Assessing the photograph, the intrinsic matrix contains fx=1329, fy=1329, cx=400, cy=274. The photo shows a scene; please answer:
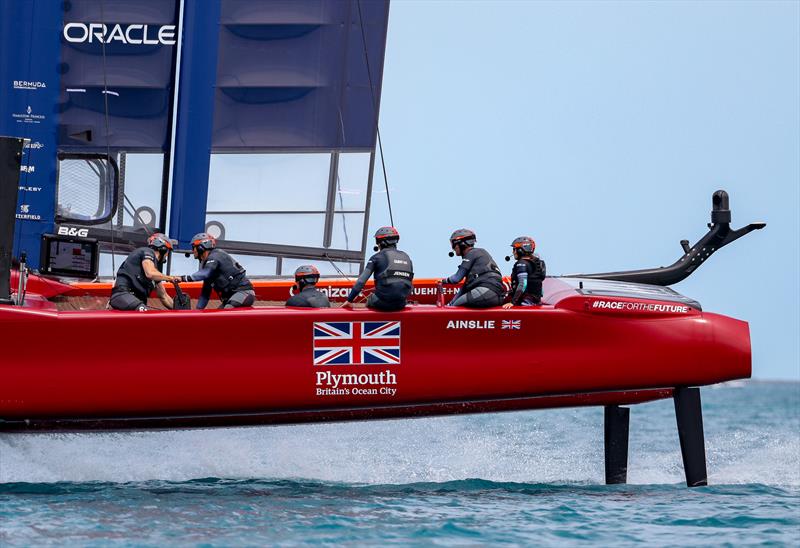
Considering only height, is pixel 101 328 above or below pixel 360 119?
below

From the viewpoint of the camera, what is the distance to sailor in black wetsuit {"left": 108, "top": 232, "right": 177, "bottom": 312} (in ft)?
32.3

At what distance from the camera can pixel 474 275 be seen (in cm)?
1025

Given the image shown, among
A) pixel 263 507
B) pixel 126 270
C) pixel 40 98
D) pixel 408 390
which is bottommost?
pixel 263 507

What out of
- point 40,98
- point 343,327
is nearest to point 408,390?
point 343,327

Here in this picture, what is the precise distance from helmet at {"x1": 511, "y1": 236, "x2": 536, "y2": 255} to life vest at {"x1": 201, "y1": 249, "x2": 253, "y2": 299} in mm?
2346

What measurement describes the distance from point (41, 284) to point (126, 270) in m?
1.49

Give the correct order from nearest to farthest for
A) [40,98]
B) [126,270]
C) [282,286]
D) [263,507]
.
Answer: [263,507] < [126,270] < [40,98] < [282,286]

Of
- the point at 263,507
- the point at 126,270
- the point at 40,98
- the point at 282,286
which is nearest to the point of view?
the point at 263,507

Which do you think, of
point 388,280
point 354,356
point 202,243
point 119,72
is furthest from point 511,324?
point 119,72

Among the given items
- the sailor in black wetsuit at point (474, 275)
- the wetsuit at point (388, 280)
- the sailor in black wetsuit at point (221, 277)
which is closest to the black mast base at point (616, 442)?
the sailor in black wetsuit at point (474, 275)

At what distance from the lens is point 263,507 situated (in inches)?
361

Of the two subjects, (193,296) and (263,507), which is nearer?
(263,507)

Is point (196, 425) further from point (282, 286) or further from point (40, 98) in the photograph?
point (40, 98)

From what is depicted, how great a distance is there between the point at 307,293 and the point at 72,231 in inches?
98.0
